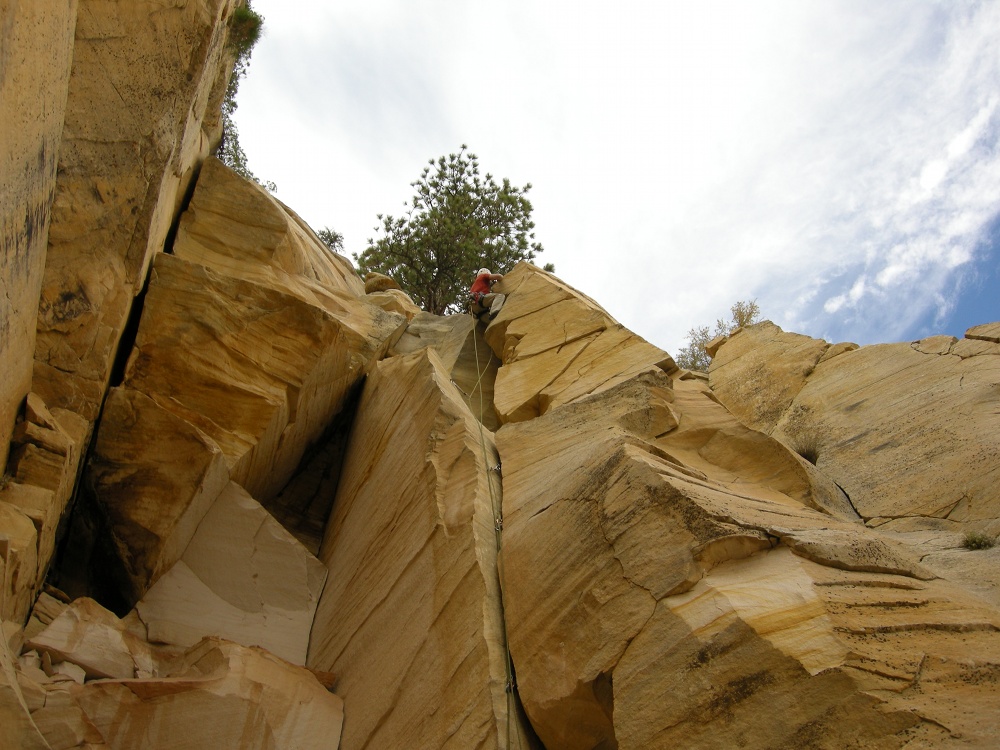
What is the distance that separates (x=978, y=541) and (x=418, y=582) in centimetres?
434

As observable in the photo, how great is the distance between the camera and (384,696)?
16.7 ft

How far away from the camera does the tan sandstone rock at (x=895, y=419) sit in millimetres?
6402

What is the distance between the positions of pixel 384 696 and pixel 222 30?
7.18m

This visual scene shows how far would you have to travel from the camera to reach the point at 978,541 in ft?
17.9

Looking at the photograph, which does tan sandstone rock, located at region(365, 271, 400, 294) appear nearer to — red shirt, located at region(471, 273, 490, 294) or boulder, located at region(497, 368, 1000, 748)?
red shirt, located at region(471, 273, 490, 294)

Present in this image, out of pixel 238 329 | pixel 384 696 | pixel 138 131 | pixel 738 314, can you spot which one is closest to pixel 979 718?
pixel 384 696

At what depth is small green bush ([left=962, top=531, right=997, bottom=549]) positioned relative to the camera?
5426 mm

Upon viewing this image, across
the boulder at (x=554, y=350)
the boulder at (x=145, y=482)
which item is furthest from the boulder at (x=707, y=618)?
the boulder at (x=145, y=482)

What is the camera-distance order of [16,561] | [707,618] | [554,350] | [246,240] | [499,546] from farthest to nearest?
[554,350]
[246,240]
[499,546]
[16,561]
[707,618]

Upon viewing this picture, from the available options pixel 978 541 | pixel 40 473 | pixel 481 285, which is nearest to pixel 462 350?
pixel 481 285

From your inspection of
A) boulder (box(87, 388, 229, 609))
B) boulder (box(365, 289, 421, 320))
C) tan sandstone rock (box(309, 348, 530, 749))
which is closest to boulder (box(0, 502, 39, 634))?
boulder (box(87, 388, 229, 609))

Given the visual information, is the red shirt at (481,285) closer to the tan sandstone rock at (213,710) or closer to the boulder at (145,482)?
the boulder at (145,482)

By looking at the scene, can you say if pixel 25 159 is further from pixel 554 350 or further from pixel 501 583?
pixel 554 350

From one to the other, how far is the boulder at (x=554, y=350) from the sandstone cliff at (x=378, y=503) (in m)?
0.06
